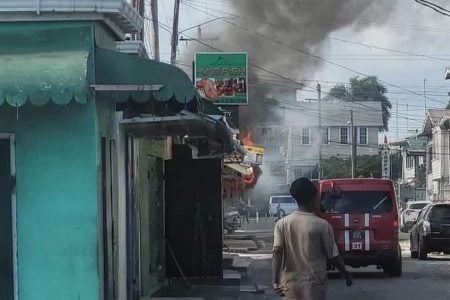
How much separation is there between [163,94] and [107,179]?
6.26 feet

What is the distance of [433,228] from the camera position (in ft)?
73.6

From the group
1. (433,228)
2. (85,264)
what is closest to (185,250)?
(85,264)

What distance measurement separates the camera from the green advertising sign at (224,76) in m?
31.7

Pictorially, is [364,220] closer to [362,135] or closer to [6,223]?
[6,223]

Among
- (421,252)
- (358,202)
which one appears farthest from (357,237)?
(421,252)

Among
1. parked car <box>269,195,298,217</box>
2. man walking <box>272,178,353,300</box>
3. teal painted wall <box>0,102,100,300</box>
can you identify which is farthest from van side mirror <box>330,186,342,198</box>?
parked car <box>269,195,298,217</box>

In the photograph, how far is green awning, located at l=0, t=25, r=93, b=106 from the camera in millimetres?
7816

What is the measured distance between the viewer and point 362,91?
90000mm

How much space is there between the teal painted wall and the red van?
938cm

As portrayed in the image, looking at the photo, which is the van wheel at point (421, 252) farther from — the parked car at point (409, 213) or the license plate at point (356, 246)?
the parked car at point (409, 213)

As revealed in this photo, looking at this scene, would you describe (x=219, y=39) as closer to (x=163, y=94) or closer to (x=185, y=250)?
(x=185, y=250)

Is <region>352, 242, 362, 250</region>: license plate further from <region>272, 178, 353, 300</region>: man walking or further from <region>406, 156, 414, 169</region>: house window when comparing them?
<region>406, 156, 414, 169</region>: house window

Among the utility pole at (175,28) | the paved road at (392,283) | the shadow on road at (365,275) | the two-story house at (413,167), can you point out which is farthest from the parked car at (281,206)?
the shadow on road at (365,275)

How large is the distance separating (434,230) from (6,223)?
15.7 metres
